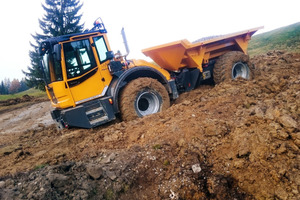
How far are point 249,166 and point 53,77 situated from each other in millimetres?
4723

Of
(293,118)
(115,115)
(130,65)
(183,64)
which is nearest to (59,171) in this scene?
(115,115)

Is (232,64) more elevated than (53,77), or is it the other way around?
(53,77)

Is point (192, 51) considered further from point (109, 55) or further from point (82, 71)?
point (82, 71)

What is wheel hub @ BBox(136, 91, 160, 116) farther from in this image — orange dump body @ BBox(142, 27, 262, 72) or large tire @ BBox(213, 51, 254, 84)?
large tire @ BBox(213, 51, 254, 84)

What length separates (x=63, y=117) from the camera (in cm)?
484

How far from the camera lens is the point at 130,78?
595cm

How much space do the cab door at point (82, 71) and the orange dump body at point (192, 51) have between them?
80.2 inches

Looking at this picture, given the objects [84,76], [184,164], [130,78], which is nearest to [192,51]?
[130,78]

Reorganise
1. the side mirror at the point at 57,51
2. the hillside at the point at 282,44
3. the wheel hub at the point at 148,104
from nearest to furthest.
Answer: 1. the side mirror at the point at 57,51
2. the wheel hub at the point at 148,104
3. the hillside at the point at 282,44

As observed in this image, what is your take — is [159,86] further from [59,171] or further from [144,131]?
[59,171]

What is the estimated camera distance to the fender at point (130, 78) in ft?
17.6

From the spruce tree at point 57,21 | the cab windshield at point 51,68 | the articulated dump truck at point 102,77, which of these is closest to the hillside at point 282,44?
the articulated dump truck at point 102,77

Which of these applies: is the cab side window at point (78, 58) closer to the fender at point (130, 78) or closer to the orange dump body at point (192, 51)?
the fender at point (130, 78)

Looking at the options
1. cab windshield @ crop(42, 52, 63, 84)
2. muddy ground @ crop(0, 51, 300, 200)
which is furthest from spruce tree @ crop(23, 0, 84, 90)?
muddy ground @ crop(0, 51, 300, 200)
